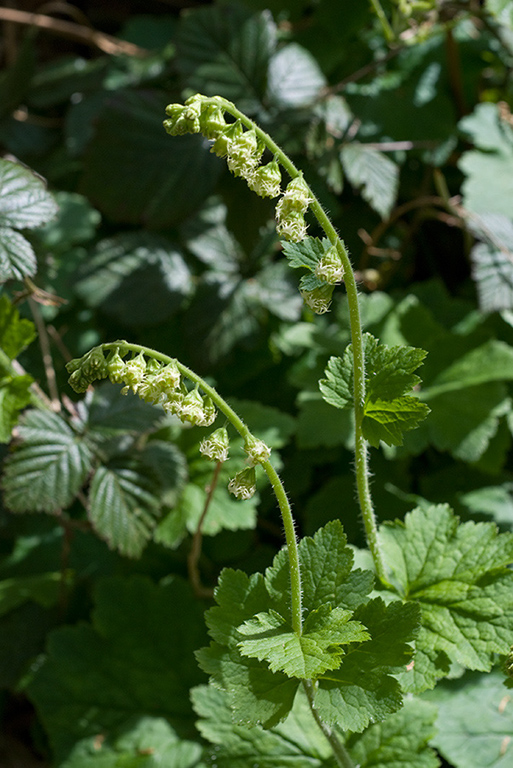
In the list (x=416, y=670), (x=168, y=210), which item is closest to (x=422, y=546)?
(x=416, y=670)

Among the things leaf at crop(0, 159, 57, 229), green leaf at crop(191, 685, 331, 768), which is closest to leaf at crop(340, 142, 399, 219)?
leaf at crop(0, 159, 57, 229)

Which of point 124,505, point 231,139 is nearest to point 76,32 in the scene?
point 124,505

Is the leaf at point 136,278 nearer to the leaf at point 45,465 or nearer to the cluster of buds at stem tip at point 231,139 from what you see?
the leaf at point 45,465

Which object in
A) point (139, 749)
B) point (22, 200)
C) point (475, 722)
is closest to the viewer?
point (22, 200)

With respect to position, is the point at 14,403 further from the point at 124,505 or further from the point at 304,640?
the point at 304,640

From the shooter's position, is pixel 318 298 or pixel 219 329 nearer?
pixel 318 298

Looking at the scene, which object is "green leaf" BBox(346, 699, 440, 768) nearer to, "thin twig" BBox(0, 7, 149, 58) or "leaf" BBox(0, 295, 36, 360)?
"leaf" BBox(0, 295, 36, 360)

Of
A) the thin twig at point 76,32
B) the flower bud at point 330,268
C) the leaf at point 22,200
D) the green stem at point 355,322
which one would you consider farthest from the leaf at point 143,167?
the flower bud at point 330,268
